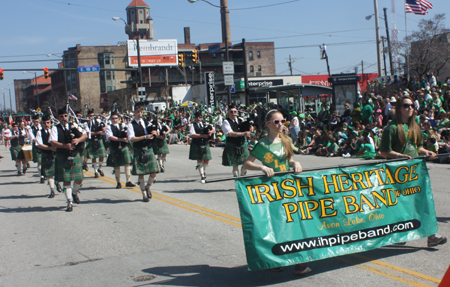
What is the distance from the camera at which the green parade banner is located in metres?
4.62

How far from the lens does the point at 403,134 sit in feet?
18.2

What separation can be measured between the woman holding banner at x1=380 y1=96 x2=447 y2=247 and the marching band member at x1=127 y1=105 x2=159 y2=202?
527cm

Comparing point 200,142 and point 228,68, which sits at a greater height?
point 228,68

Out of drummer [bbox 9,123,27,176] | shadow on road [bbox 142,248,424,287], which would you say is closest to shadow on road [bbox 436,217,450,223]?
A: shadow on road [bbox 142,248,424,287]

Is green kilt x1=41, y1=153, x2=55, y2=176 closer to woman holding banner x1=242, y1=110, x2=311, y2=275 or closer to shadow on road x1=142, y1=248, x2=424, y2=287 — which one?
shadow on road x1=142, y1=248, x2=424, y2=287

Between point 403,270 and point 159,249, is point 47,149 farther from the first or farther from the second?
point 403,270

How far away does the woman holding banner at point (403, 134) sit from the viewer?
5.55 metres

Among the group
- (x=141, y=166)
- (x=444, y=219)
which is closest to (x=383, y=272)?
(x=444, y=219)

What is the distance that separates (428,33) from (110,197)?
29653 mm

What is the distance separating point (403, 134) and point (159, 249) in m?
3.45

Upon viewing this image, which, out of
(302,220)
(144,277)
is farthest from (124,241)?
(302,220)

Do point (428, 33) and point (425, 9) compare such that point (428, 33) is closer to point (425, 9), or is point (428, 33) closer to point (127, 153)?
point (425, 9)

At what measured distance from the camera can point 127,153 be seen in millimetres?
11664

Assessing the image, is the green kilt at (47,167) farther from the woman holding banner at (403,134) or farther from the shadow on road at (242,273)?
the woman holding banner at (403,134)
